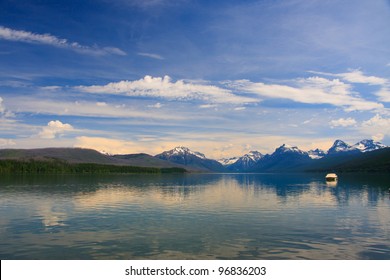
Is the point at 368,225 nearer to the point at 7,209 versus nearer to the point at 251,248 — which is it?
the point at 251,248

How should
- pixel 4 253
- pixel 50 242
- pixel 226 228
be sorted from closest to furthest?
pixel 4 253, pixel 50 242, pixel 226 228

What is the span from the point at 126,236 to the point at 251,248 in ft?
50.8

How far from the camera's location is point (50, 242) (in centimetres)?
3931

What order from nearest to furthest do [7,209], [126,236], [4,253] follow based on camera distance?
1. [4,253]
2. [126,236]
3. [7,209]

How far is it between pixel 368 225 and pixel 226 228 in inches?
833

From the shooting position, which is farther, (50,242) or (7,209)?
(7,209)

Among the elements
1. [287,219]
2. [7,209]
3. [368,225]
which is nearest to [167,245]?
[287,219]
